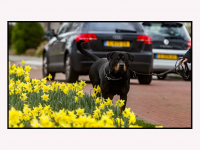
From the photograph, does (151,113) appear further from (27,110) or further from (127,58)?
(27,110)

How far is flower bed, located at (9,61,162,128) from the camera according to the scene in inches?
150

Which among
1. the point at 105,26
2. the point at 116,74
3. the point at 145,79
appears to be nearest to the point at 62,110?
the point at 116,74

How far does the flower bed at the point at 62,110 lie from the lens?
3812 mm

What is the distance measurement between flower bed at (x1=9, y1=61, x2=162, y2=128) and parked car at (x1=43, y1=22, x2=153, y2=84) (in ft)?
10.9

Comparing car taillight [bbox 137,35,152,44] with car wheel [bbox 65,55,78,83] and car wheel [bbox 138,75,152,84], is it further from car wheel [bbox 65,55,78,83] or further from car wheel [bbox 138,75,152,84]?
car wheel [bbox 65,55,78,83]

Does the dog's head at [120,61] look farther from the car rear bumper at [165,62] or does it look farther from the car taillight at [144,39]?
the car rear bumper at [165,62]

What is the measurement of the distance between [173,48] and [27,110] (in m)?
8.08

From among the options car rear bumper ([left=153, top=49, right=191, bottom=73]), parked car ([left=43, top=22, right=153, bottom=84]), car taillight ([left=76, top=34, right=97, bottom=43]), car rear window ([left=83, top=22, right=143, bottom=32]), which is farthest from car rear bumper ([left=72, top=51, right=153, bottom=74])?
car rear bumper ([left=153, top=49, right=191, bottom=73])

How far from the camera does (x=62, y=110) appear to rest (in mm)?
4094

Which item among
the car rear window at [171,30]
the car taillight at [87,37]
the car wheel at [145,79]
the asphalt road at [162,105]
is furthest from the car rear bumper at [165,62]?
the car taillight at [87,37]

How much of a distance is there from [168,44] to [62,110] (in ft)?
27.2

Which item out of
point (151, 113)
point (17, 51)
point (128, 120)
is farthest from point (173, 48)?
point (17, 51)

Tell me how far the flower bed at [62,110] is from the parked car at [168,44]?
6223 millimetres

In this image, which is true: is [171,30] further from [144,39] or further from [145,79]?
[144,39]
